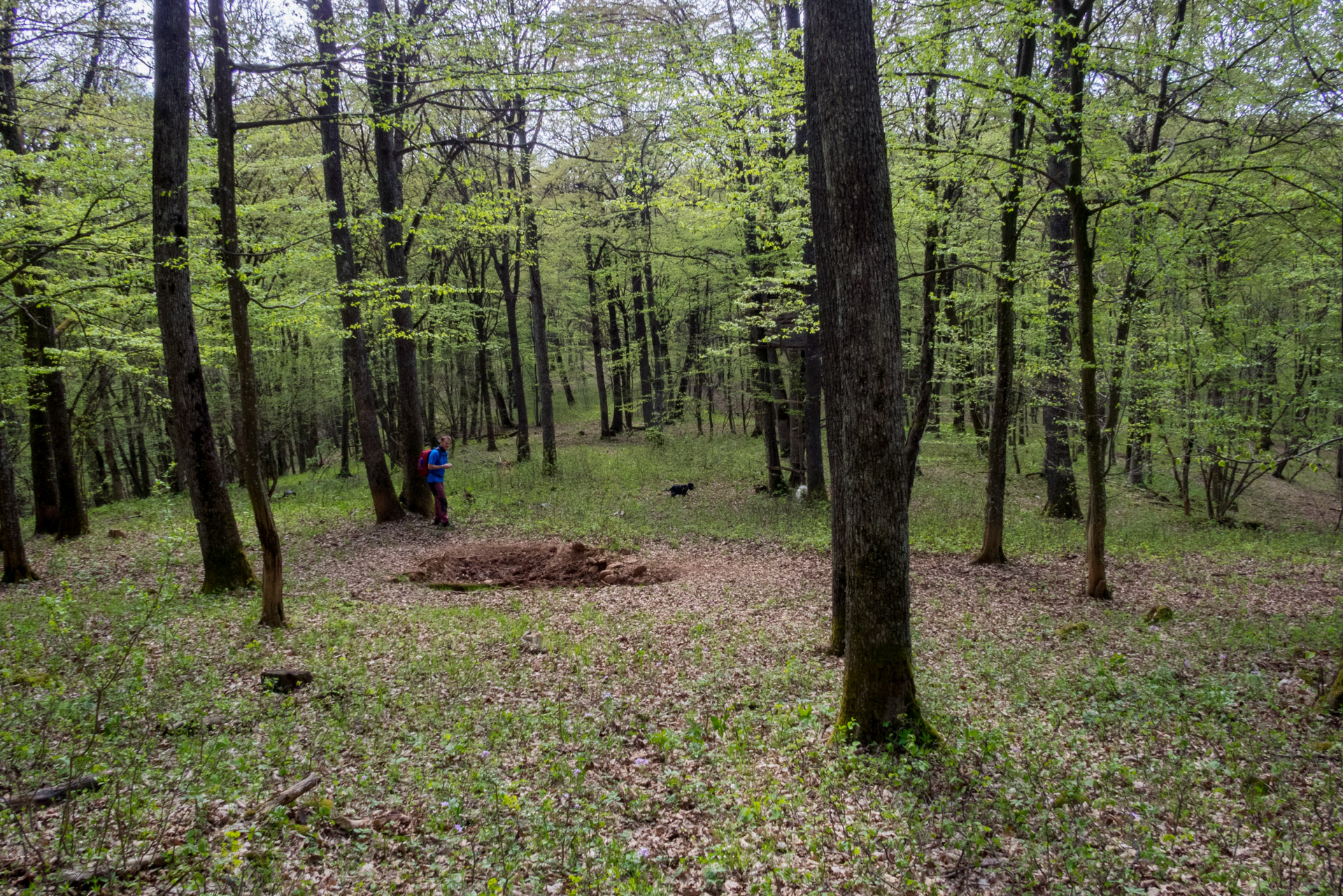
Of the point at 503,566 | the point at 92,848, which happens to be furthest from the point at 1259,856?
the point at 503,566

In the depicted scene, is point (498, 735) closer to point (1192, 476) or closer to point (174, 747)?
point (174, 747)

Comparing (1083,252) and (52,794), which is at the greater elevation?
(1083,252)

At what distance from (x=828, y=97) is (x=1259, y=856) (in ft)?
17.1

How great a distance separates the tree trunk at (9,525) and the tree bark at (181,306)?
3.01 meters

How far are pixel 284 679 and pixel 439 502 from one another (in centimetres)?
763

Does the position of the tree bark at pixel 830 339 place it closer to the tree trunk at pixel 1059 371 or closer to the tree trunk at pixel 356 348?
the tree trunk at pixel 1059 371

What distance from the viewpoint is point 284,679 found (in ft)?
18.8

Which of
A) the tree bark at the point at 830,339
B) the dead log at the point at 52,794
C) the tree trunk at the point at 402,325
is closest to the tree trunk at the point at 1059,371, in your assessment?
the tree bark at the point at 830,339

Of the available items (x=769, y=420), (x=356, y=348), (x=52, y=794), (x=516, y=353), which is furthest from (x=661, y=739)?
Result: (x=516, y=353)

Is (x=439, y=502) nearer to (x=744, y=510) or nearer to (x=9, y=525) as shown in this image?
(x=9, y=525)

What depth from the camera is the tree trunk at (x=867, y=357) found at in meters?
4.33

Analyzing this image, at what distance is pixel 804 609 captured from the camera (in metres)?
8.40

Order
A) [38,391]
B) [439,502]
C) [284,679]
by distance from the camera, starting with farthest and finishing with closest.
Answer: 1. [439,502]
2. [38,391]
3. [284,679]

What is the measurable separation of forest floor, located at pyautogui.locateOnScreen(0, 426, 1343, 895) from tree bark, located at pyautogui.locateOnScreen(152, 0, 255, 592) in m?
0.79
